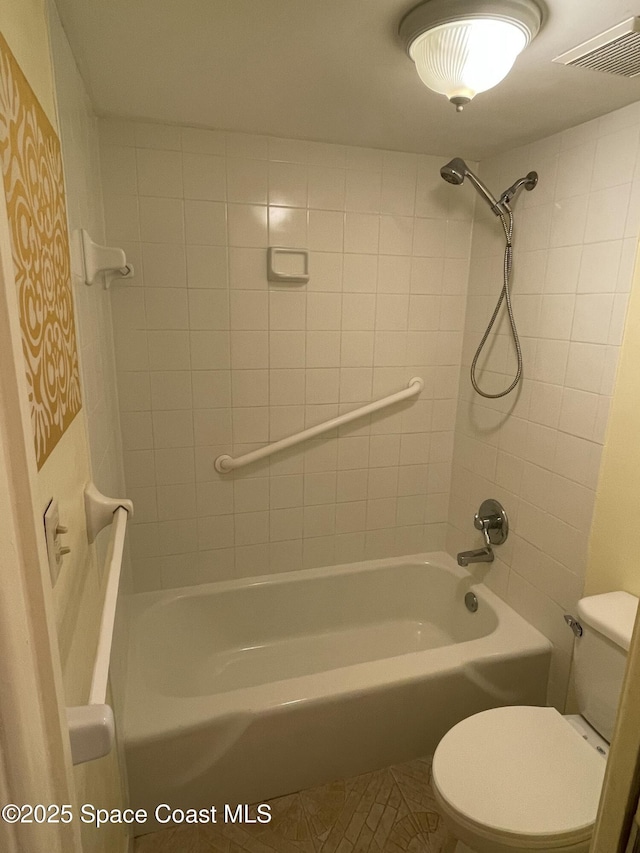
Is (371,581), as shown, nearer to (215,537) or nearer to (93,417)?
(215,537)

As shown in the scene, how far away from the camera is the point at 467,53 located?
1075 mm

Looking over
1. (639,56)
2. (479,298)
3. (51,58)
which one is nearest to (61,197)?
(51,58)

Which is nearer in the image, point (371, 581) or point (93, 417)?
point (93, 417)

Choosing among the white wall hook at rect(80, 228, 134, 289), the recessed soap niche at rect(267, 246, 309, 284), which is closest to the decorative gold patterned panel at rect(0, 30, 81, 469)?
the white wall hook at rect(80, 228, 134, 289)

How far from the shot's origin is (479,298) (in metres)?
2.12

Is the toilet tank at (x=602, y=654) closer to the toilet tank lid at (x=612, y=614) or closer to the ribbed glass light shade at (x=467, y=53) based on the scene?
the toilet tank lid at (x=612, y=614)

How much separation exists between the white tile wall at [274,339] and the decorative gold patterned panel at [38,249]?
92 cm

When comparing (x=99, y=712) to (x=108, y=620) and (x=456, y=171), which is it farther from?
(x=456, y=171)

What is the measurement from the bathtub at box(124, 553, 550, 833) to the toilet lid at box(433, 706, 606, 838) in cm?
29

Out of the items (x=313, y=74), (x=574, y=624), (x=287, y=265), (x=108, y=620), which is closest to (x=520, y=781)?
(x=574, y=624)

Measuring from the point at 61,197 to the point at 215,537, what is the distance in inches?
58.7

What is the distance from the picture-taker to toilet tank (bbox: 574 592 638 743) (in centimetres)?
137

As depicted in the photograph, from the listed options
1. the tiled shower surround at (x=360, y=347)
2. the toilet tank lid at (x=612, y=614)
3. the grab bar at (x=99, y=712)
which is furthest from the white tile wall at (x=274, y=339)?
the grab bar at (x=99, y=712)

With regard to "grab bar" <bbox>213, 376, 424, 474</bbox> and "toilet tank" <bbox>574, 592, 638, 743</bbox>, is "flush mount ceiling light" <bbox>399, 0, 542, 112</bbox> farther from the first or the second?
"toilet tank" <bbox>574, 592, 638, 743</bbox>
